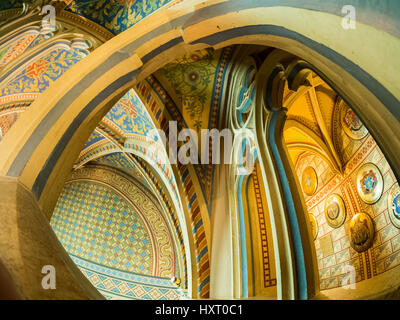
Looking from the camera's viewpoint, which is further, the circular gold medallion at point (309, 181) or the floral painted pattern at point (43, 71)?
the circular gold medallion at point (309, 181)

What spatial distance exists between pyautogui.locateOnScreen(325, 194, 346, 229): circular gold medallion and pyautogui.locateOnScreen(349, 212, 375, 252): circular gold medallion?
38 centimetres

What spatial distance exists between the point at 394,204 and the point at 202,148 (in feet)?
11.7

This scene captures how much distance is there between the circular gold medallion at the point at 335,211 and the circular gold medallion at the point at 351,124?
1.51 meters

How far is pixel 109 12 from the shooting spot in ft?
14.1

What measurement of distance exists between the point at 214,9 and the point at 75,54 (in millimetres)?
3327

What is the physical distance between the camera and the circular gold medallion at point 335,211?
7.77m

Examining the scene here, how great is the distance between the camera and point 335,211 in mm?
7973

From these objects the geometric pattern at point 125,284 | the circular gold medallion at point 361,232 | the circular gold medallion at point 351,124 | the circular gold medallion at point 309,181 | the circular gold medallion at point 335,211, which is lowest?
the geometric pattern at point 125,284

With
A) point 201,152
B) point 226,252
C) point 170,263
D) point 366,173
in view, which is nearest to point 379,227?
point 366,173

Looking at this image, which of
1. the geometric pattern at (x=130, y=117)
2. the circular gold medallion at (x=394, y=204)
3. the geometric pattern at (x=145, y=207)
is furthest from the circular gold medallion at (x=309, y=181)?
the geometric pattern at (x=130, y=117)

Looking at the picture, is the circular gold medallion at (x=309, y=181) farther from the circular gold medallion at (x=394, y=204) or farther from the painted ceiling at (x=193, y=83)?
the painted ceiling at (x=193, y=83)

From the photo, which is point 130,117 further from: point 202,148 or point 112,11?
point 112,11

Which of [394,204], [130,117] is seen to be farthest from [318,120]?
[130,117]
